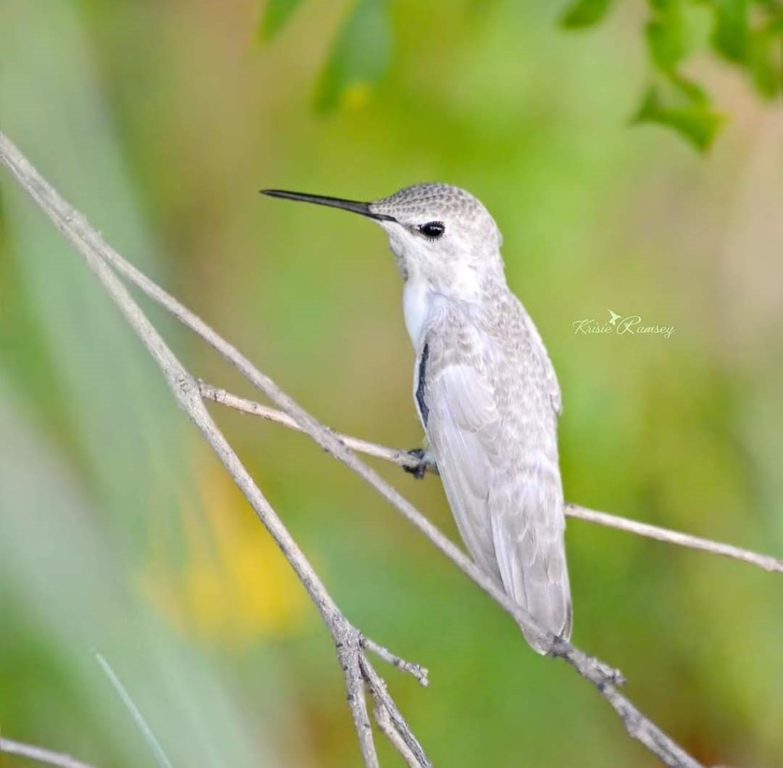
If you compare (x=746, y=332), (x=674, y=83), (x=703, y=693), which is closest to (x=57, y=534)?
(x=674, y=83)

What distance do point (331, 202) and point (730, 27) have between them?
0.57 meters

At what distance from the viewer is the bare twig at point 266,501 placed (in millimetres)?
1062

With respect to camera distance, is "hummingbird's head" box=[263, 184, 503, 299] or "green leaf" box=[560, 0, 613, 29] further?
"hummingbird's head" box=[263, 184, 503, 299]

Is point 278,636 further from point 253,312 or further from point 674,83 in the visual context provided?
point 674,83

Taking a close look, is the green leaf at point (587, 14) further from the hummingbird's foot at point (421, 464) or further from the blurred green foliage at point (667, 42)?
the hummingbird's foot at point (421, 464)

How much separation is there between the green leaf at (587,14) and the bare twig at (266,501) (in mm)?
663

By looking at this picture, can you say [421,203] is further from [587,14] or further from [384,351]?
[384,351]

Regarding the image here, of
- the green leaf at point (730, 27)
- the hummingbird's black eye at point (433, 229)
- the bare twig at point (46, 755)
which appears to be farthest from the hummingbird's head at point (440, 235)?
the bare twig at point (46, 755)

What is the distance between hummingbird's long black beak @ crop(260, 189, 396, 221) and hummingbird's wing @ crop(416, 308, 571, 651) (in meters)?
0.19

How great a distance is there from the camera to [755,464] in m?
2.62

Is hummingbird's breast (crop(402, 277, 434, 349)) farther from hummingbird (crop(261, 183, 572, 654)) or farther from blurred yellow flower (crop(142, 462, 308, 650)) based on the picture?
blurred yellow flower (crop(142, 462, 308, 650))

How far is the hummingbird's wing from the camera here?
1.74 metres
